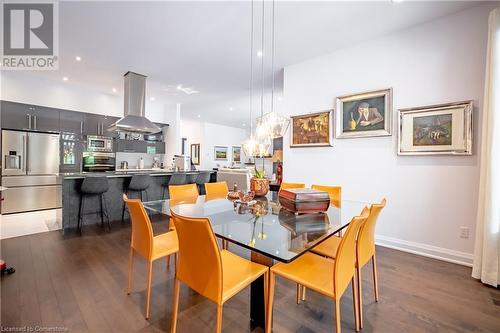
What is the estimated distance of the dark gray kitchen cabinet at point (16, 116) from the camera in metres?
4.46

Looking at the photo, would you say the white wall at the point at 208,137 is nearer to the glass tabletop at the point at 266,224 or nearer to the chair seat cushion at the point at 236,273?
the glass tabletop at the point at 266,224

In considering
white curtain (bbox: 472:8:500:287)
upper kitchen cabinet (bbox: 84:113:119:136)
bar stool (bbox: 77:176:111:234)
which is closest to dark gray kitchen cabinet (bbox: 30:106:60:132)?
upper kitchen cabinet (bbox: 84:113:119:136)

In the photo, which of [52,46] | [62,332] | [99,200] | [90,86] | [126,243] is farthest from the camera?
[90,86]

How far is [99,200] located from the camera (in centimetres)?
405

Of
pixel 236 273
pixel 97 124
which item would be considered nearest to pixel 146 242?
pixel 236 273

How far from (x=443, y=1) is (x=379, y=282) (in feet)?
10.2

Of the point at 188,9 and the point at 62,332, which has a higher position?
the point at 188,9

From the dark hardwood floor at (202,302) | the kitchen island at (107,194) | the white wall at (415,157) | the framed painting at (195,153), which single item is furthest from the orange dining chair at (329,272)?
the framed painting at (195,153)

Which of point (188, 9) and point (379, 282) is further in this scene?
point (188, 9)

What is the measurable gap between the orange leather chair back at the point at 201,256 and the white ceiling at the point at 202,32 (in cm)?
251

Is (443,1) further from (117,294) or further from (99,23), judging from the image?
(117,294)

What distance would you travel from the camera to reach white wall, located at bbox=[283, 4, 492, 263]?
255 centimetres

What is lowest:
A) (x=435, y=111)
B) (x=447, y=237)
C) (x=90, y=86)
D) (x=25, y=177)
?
(x=447, y=237)

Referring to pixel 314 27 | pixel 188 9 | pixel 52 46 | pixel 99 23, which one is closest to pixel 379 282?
pixel 314 27
